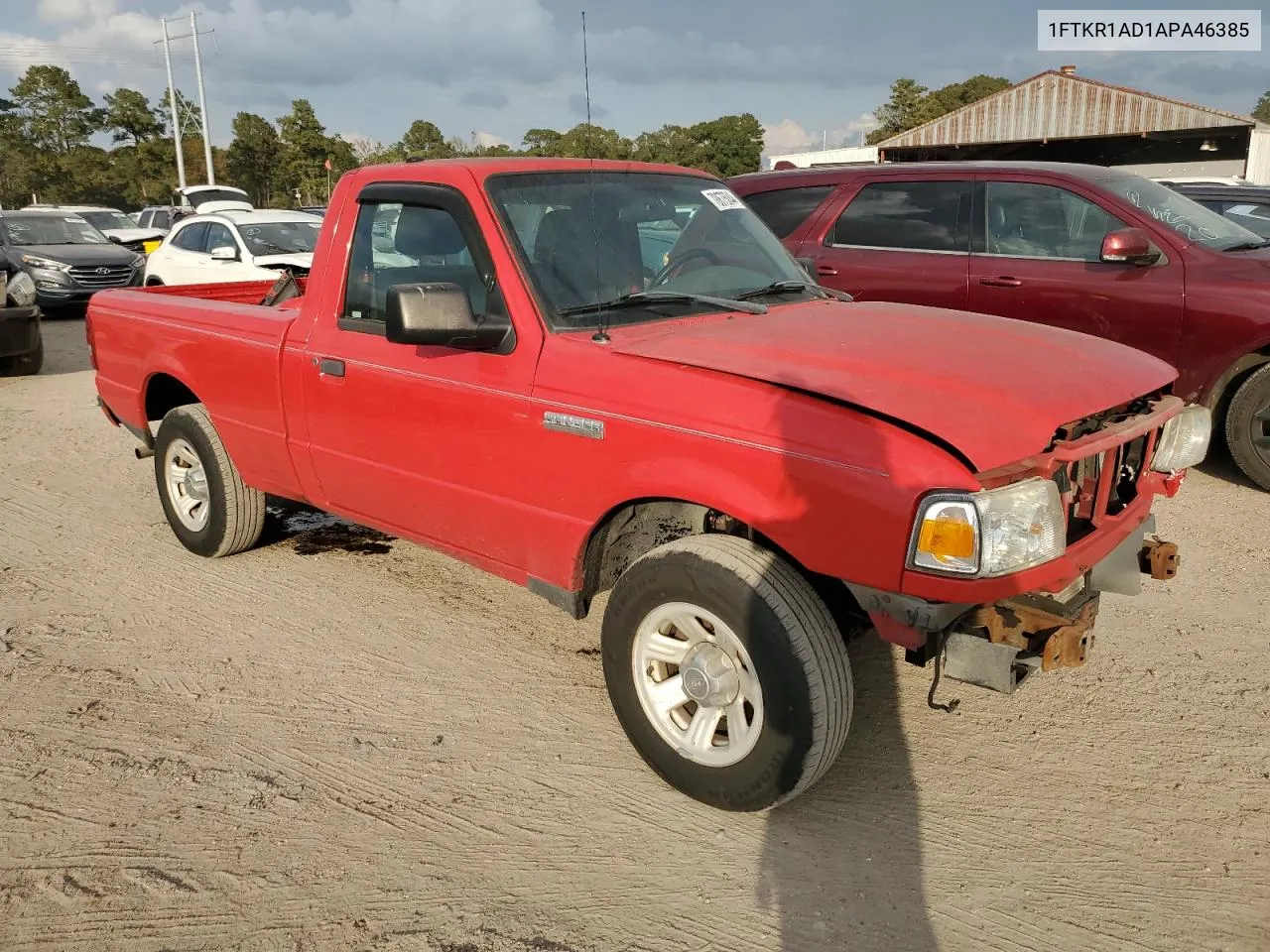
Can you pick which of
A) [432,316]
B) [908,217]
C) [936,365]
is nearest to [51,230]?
[908,217]

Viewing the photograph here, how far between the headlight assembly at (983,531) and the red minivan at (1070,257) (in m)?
3.91

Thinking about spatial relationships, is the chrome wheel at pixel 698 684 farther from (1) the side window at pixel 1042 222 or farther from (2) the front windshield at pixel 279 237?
(2) the front windshield at pixel 279 237

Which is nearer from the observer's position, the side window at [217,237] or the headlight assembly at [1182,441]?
the headlight assembly at [1182,441]

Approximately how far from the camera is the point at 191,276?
12.3 meters

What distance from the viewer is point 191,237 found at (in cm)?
1268

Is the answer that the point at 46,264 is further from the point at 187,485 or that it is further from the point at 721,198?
the point at 721,198

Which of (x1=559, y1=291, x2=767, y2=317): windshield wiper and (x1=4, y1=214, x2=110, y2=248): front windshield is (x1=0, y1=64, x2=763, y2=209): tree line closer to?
(x1=4, y1=214, x2=110, y2=248): front windshield

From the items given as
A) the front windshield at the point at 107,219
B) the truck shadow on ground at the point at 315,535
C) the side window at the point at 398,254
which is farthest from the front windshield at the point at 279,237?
the front windshield at the point at 107,219

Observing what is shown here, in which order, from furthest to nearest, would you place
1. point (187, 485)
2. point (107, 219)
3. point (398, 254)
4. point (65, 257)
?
point (107, 219)
point (65, 257)
point (187, 485)
point (398, 254)

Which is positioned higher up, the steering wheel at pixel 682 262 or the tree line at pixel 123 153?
the tree line at pixel 123 153

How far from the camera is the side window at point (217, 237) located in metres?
12.2

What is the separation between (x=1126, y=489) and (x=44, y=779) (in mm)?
3686

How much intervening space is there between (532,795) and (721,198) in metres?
2.61

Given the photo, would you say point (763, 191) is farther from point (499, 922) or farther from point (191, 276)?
point (191, 276)
